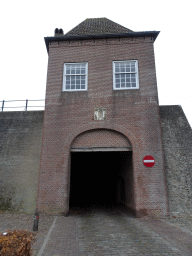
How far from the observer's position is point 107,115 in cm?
1113

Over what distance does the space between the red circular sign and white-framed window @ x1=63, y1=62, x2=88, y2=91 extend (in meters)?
5.50

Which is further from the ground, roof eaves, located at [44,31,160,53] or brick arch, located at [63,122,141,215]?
roof eaves, located at [44,31,160,53]

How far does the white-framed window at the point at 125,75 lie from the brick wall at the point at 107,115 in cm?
30

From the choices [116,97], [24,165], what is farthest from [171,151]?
[24,165]

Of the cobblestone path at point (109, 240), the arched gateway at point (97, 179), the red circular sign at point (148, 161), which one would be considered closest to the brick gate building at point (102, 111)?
the red circular sign at point (148, 161)

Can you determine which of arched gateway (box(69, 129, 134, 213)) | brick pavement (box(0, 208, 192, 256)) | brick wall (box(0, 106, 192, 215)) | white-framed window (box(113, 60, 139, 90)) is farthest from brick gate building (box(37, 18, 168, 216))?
arched gateway (box(69, 129, 134, 213))

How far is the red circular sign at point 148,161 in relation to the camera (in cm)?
1019

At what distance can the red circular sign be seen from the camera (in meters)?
10.2

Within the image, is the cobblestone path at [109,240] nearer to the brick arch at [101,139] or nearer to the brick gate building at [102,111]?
the brick gate building at [102,111]

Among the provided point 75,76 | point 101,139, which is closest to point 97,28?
point 75,76

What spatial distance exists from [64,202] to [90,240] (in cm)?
406

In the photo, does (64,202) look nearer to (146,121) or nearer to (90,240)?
(90,240)

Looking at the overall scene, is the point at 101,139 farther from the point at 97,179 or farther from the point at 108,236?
the point at 97,179

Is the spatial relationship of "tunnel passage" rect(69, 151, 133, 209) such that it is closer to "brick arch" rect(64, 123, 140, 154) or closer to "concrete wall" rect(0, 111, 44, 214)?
"concrete wall" rect(0, 111, 44, 214)
